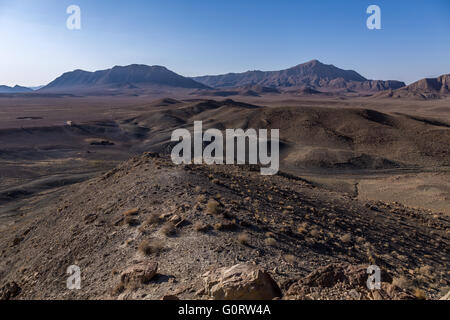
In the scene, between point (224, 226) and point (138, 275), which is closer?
point (138, 275)

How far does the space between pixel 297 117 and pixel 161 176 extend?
52.5 meters

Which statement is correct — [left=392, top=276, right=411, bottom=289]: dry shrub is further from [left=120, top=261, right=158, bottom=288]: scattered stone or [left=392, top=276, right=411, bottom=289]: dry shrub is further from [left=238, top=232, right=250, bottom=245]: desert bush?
[left=120, top=261, right=158, bottom=288]: scattered stone

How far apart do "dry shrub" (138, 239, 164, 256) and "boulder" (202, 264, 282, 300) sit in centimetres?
306

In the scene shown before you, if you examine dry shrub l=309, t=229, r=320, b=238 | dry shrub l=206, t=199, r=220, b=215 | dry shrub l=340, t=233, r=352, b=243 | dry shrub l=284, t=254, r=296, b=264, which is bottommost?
dry shrub l=340, t=233, r=352, b=243

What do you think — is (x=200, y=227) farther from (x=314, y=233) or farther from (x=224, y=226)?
(x=314, y=233)

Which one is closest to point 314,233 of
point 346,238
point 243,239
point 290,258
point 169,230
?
point 346,238

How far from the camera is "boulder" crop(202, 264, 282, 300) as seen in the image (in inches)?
195

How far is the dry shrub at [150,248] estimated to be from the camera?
26.6ft

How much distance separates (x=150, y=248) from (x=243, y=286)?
405cm

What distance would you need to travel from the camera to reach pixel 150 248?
8148mm

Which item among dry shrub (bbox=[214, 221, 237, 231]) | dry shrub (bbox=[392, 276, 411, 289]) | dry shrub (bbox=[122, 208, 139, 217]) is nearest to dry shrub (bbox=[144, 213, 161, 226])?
dry shrub (bbox=[122, 208, 139, 217])

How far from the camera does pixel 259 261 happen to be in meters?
7.89

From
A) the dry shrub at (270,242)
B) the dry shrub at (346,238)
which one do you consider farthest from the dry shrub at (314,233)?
the dry shrub at (270,242)

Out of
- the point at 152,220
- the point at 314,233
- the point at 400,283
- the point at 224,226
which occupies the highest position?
the point at 152,220
